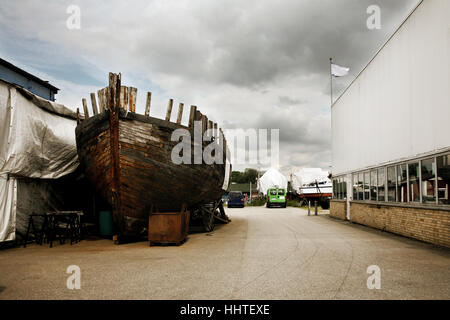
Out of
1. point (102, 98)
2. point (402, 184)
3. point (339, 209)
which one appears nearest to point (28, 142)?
point (102, 98)

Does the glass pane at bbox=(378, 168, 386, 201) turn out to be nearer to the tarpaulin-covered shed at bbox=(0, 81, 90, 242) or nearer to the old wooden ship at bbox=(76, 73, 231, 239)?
the old wooden ship at bbox=(76, 73, 231, 239)

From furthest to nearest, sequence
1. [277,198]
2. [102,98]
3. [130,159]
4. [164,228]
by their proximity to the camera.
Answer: [277,198] < [102,98] < [164,228] < [130,159]

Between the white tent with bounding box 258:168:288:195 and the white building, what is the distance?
36.3 meters

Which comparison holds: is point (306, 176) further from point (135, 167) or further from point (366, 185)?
point (135, 167)

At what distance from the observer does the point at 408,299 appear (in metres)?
4.09

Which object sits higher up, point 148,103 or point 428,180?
point 148,103

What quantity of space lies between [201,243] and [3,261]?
470 centimetres

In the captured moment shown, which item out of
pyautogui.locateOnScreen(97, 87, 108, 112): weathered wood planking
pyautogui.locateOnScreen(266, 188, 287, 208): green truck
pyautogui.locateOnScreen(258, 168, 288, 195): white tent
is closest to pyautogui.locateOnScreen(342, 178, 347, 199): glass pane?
pyautogui.locateOnScreen(97, 87, 108, 112): weathered wood planking

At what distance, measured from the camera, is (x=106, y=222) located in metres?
10.4

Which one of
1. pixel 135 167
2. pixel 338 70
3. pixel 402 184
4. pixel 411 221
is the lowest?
pixel 411 221

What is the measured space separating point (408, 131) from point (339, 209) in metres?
8.62

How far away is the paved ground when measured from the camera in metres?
4.40

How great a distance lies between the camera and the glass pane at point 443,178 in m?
7.91

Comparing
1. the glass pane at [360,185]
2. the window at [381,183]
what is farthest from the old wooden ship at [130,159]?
the glass pane at [360,185]
